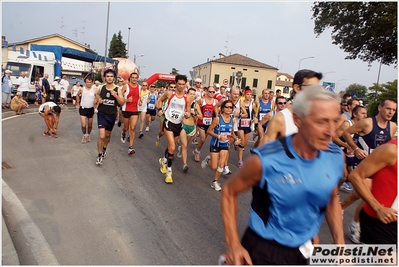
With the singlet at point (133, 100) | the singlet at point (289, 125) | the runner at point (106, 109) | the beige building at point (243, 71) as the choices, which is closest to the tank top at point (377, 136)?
the singlet at point (289, 125)

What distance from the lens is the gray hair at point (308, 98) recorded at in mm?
1925

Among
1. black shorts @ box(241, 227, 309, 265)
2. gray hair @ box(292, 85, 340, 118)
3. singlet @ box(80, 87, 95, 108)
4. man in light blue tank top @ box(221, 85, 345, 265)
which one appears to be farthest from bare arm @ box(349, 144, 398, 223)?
singlet @ box(80, 87, 95, 108)

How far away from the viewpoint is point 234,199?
2.09 metres

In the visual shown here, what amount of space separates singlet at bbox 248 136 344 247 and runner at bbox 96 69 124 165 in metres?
5.75

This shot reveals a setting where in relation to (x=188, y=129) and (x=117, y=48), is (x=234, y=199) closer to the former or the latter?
(x=188, y=129)

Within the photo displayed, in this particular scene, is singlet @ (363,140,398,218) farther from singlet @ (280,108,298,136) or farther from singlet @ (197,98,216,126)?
singlet @ (197,98,216,126)

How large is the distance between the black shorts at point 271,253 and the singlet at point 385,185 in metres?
0.91

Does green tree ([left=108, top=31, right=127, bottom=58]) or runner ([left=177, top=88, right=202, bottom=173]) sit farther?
green tree ([left=108, top=31, right=127, bottom=58])

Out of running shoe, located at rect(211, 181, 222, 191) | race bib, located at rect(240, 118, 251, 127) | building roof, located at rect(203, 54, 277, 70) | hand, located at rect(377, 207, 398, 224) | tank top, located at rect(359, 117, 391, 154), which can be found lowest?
running shoe, located at rect(211, 181, 222, 191)

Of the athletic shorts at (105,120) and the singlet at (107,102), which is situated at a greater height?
the singlet at (107,102)

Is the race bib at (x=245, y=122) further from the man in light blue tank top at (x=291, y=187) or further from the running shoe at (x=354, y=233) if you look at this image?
the man in light blue tank top at (x=291, y=187)

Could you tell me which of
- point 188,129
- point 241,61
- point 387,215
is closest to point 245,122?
point 188,129

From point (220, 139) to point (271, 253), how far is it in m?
4.46

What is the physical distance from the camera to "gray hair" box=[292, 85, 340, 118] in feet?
6.31
